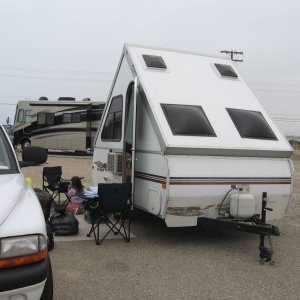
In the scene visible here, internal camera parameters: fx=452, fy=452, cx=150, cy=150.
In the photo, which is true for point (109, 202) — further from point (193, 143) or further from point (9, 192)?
point (9, 192)

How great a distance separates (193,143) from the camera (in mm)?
6141

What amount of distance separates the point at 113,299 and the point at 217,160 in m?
2.67

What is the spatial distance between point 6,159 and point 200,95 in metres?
3.59

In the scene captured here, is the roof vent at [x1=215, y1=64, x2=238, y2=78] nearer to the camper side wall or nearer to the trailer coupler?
the camper side wall

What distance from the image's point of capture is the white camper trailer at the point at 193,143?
608 centimetres

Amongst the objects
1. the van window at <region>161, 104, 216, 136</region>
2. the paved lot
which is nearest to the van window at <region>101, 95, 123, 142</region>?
the van window at <region>161, 104, 216, 136</region>

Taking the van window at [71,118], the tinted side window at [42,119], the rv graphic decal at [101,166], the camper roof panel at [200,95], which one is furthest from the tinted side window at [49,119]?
the camper roof panel at [200,95]

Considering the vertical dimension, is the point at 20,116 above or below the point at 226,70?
below

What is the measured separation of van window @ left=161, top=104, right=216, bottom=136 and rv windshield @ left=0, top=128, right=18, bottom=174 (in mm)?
2506

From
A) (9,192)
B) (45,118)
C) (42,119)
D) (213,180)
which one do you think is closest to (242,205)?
(213,180)

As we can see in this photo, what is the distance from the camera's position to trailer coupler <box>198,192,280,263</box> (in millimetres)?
5664

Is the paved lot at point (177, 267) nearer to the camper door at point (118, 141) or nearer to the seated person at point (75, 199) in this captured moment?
the camper door at point (118, 141)

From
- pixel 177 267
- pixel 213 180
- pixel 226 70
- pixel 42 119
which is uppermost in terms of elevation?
pixel 226 70

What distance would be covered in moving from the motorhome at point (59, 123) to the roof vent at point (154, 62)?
16556 mm
